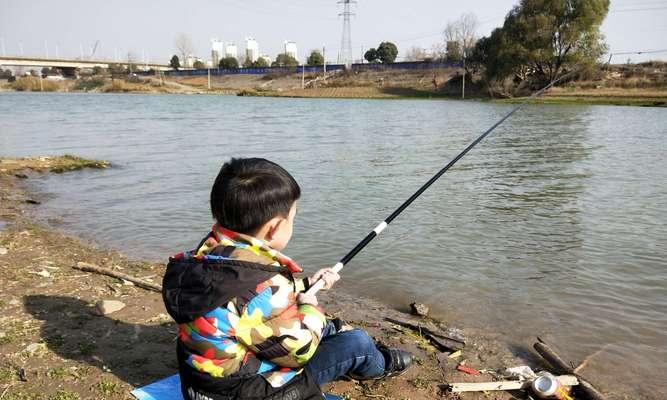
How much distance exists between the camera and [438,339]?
13.9 feet

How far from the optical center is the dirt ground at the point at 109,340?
3.26 metres

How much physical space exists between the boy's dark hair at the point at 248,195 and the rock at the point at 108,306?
2.44 metres

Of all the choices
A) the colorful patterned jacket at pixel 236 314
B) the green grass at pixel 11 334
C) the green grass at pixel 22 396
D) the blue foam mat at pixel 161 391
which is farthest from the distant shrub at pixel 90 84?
the colorful patterned jacket at pixel 236 314

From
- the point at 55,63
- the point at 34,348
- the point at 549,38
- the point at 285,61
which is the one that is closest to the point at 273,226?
the point at 34,348

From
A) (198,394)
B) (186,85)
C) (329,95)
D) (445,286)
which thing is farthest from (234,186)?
(186,85)

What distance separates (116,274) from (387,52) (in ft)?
331

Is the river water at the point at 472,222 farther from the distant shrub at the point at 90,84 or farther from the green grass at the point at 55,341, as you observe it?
the distant shrub at the point at 90,84

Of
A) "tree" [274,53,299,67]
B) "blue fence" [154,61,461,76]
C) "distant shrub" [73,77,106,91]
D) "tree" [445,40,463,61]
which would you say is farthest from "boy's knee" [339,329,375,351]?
"tree" [274,53,299,67]

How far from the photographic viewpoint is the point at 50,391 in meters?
3.10

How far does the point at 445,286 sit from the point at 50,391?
12.9 ft

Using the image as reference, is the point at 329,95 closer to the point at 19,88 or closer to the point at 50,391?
the point at 19,88

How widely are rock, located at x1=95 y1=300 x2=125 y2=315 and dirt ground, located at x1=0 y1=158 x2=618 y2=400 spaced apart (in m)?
0.05

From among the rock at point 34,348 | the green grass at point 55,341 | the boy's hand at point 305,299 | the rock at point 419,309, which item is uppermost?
the boy's hand at point 305,299

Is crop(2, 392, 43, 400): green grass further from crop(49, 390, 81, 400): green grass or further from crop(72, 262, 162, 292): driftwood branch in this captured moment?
crop(72, 262, 162, 292): driftwood branch
